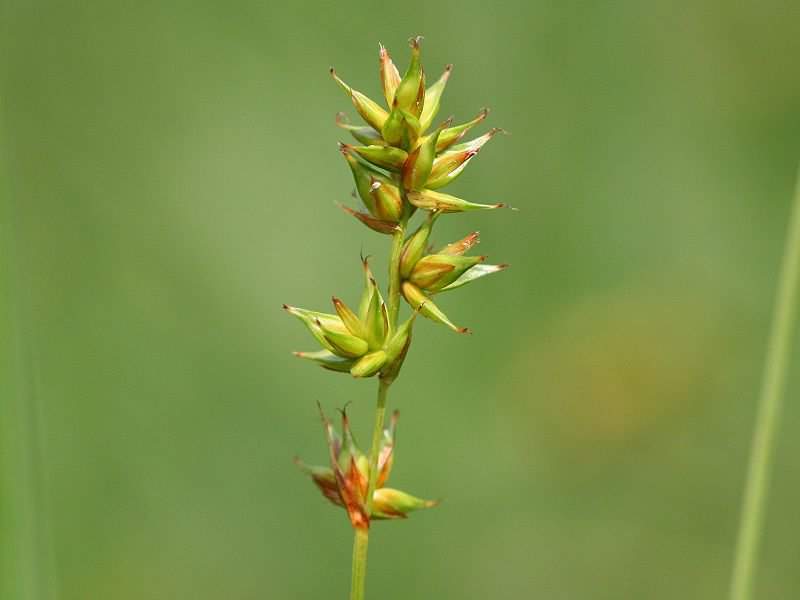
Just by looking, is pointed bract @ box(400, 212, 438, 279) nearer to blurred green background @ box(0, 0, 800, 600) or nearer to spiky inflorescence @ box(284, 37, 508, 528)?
spiky inflorescence @ box(284, 37, 508, 528)

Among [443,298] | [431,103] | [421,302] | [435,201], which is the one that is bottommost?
[443,298]

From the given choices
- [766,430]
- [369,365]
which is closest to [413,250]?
[369,365]

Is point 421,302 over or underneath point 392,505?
over

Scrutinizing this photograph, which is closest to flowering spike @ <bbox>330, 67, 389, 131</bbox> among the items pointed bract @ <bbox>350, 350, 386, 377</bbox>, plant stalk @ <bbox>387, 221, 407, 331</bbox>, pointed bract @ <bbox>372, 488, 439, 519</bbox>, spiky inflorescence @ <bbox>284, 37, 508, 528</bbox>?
spiky inflorescence @ <bbox>284, 37, 508, 528</bbox>

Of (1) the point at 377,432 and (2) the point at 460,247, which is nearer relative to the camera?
(1) the point at 377,432

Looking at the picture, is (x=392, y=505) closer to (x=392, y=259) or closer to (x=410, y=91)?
(x=392, y=259)

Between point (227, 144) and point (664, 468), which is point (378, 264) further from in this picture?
point (664, 468)

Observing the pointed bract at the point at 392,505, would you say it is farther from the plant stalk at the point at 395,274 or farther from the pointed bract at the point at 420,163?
the pointed bract at the point at 420,163
